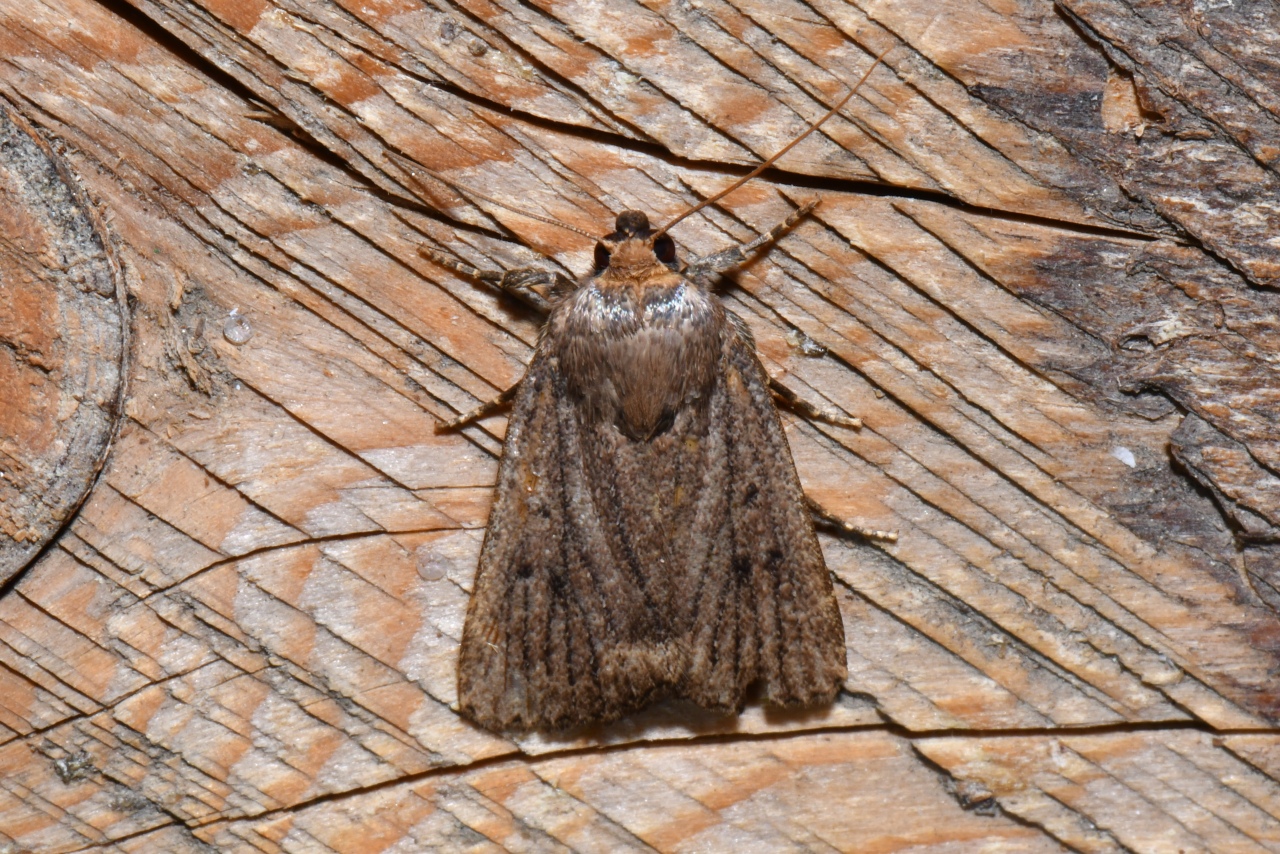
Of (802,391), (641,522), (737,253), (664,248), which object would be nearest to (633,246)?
(664,248)

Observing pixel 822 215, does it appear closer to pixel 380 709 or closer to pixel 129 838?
pixel 380 709

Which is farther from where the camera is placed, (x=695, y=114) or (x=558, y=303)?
(x=558, y=303)

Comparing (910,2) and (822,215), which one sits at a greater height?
(910,2)

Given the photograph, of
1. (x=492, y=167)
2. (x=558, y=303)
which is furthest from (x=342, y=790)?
(x=492, y=167)

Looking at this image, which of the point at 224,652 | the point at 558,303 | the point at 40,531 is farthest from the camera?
the point at 558,303

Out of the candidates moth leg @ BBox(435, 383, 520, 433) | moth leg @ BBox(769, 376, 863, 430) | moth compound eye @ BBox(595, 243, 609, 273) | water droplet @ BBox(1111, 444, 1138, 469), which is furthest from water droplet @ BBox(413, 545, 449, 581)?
water droplet @ BBox(1111, 444, 1138, 469)

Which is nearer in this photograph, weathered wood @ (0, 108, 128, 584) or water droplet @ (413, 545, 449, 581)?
weathered wood @ (0, 108, 128, 584)

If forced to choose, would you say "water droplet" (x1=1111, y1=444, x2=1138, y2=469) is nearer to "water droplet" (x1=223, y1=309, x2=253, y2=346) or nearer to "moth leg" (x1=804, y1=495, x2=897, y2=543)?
"moth leg" (x1=804, y1=495, x2=897, y2=543)
